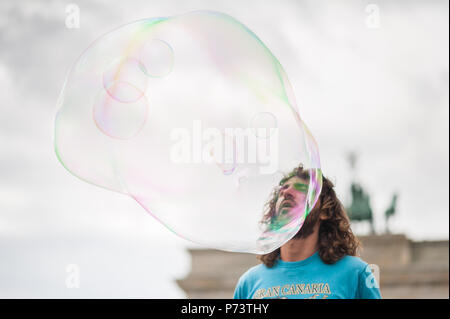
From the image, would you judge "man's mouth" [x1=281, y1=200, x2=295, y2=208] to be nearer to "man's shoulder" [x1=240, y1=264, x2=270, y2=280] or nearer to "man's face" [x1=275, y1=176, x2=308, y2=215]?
"man's face" [x1=275, y1=176, x2=308, y2=215]

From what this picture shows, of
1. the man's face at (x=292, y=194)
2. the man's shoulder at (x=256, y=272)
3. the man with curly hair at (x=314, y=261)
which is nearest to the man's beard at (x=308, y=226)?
the man with curly hair at (x=314, y=261)

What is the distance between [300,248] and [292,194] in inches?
12.2

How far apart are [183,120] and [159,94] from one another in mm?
290

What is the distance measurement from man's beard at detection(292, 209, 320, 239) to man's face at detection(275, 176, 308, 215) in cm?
11

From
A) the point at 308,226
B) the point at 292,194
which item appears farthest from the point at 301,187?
the point at 308,226

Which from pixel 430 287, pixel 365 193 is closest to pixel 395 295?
pixel 430 287

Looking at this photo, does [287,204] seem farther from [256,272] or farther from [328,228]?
[256,272]

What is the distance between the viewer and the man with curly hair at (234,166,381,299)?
3457 millimetres

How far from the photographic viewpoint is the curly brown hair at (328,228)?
3602 millimetres

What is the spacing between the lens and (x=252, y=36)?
179 inches

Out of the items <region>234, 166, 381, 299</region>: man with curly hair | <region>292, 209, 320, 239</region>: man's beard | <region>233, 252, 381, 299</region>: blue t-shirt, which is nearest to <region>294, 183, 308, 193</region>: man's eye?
<region>234, 166, 381, 299</region>: man with curly hair

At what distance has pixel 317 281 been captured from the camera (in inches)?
137

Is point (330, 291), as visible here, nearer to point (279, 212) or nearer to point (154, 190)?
point (279, 212)

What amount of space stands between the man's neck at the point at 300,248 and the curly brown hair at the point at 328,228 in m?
0.02
